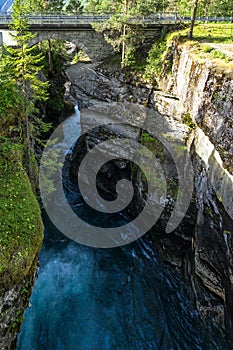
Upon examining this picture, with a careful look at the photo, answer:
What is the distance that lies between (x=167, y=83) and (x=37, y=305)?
63.1 ft

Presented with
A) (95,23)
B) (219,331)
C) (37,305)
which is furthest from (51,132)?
(219,331)

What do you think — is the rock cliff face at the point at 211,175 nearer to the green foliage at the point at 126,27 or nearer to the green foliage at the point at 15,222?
the green foliage at the point at 126,27

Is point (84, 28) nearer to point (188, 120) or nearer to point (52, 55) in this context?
point (52, 55)

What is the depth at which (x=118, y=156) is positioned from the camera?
2866cm

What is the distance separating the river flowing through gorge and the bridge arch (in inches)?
697

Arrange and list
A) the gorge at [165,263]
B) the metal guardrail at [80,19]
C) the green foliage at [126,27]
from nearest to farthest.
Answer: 1. the gorge at [165,263]
2. the green foliage at [126,27]
3. the metal guardrail at [80,19]

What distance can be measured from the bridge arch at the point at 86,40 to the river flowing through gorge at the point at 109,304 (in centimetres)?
1771

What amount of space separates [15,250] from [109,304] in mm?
11638

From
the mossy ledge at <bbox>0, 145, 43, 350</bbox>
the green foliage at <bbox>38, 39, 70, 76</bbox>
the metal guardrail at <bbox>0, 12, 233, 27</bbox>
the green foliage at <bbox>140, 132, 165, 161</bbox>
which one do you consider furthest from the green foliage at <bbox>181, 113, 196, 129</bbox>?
the green foliage at <bbox>38, 39, 70, 76</bbox>

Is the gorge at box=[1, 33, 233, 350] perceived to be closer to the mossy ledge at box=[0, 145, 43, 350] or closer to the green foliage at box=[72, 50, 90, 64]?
the green foliage at box=[72, 50, 90, 64]

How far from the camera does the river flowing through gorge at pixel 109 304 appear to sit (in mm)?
18484

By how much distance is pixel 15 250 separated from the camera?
11500mm

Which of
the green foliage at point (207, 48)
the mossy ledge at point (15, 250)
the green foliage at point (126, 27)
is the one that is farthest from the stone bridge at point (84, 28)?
the mossy ledge at point (15, 250)

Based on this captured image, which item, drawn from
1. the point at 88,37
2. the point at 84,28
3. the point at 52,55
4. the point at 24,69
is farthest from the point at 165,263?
the point at 52,55
